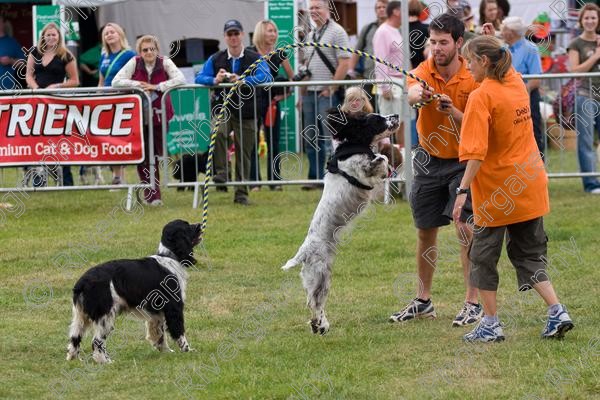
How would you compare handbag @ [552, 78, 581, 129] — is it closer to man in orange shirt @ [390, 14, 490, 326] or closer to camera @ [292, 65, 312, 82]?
camera @ [292, 65, 312, 82]

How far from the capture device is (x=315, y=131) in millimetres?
14031

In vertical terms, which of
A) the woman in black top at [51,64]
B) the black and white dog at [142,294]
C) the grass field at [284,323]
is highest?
the woman in black top at [51,64]

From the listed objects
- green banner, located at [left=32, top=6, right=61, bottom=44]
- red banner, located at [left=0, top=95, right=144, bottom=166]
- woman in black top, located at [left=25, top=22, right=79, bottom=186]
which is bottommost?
red banner, located at [left=0, top=95, right=144, bottom=166]

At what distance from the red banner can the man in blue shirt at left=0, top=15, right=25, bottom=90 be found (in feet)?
15.0

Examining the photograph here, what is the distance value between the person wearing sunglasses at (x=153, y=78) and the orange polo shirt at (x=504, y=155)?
6.91 meters

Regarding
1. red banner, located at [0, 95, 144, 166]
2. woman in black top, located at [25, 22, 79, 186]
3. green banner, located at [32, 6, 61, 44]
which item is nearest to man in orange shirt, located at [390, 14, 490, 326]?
red banner, located at [0, 95, 144, 166]

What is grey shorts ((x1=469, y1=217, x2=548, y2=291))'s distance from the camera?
6.96 m

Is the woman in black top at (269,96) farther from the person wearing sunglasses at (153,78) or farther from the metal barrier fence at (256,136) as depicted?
the person wearing sunglasses at (153,78)

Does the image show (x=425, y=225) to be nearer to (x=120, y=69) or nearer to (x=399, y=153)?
(x=399, y=153)

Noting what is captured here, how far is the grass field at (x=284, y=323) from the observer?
617 centimetres

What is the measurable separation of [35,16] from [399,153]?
7565mm

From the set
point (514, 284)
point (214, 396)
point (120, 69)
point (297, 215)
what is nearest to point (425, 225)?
point (514, 284)

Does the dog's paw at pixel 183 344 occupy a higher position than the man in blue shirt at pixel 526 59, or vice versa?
the man in blue shirt at pixel 526 59

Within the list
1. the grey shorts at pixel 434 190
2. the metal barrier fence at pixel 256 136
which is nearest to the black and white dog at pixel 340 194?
the grey shorts at pixel 434 190
